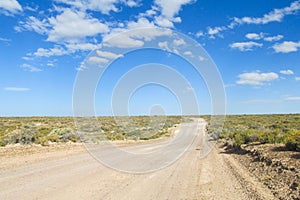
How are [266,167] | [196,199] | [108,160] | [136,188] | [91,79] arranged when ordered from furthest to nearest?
[91,79], [108,160], [266,167], [136,188], [196,199]

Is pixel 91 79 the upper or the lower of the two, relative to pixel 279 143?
upper

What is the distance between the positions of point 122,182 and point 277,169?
17.8 ft

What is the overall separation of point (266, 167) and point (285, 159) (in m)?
0.81

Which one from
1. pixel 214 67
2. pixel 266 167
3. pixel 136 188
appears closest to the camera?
pixel 136 188

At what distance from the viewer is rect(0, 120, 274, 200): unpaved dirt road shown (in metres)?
7.88

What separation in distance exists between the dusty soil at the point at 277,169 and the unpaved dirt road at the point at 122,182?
355 millimetres

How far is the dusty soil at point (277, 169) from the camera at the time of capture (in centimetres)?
824

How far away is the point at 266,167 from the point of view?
11.4 metres

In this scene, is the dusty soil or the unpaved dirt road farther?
the dusty soil

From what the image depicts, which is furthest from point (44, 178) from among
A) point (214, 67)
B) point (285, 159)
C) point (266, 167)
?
point (214, 67)

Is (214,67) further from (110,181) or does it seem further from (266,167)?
(110,181)

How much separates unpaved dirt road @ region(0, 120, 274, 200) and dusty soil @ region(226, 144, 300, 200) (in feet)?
A: 1.17

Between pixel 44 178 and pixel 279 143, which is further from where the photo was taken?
pixel 279 143

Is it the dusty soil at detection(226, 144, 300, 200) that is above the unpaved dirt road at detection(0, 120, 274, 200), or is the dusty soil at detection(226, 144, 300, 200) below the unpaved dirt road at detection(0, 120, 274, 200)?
above
